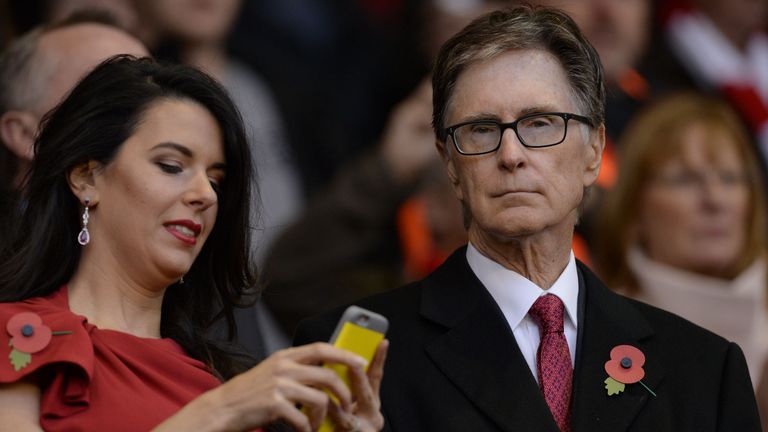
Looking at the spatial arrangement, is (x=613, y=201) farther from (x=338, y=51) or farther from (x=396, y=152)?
(x=338, y=51)

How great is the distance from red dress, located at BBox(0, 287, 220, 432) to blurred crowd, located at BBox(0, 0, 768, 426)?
1410mm

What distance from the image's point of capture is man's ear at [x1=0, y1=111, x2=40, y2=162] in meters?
4.89

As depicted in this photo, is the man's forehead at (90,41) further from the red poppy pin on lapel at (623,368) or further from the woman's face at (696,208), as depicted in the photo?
the woman's face at (696,208)

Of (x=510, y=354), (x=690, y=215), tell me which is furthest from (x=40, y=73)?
(x=690, y=215)

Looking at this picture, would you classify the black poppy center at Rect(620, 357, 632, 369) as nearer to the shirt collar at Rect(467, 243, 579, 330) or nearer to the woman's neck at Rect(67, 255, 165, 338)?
the shirt collar at Rect(467, 243, 579, 330)

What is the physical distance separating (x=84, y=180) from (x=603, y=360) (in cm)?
136

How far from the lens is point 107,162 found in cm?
386

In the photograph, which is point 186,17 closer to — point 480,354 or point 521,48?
point 521,48

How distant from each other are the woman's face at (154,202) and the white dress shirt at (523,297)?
2.35ft

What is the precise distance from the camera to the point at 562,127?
3.96 metres

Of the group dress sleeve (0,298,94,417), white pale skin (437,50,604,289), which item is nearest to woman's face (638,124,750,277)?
white pale skin (437,50,604,289)

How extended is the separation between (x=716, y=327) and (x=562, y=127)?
7.61 ft

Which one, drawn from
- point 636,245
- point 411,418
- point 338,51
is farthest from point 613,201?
point 411,418

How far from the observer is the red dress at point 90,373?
3553mm
